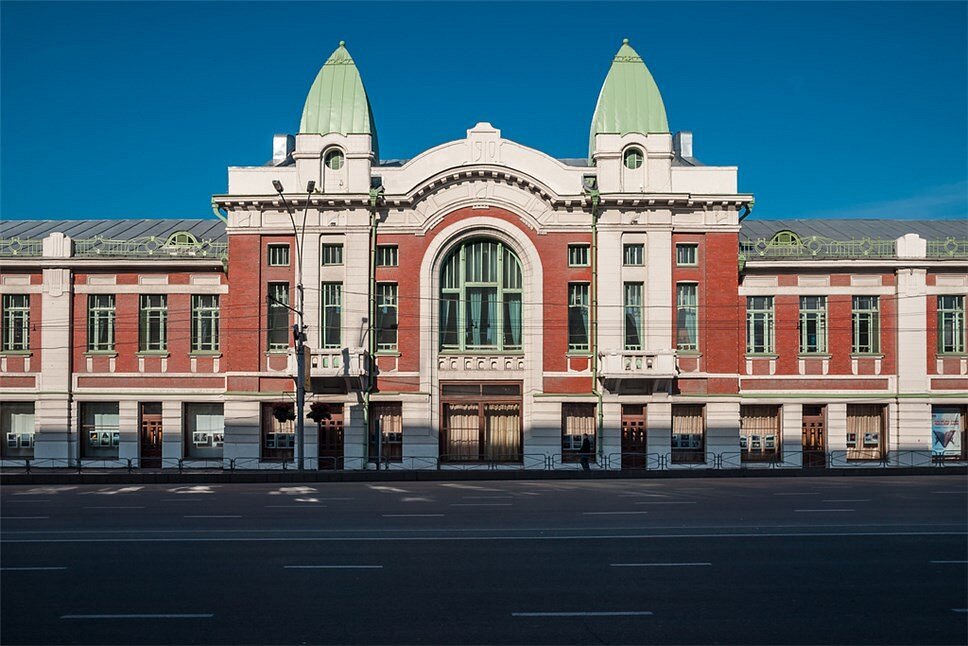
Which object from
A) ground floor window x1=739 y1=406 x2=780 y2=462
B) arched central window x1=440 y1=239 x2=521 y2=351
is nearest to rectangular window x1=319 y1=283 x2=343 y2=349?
arched central window x1=440 y1=239 x2=521 y2=351

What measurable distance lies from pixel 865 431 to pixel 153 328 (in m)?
32.6

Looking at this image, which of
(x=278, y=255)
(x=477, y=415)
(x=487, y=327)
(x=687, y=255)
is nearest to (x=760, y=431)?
(x=687, y=255)

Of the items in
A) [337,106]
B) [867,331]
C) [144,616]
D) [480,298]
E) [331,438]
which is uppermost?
[337,106]

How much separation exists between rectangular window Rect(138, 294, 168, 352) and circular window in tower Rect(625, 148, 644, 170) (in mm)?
21885

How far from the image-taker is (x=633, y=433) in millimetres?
42250

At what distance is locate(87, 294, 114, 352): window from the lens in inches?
1725

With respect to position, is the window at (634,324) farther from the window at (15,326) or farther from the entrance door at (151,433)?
the window at (15,326)

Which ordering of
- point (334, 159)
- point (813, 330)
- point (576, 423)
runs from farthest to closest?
1. point (813, 330)
2. point (334, 159)
3. point (576, 423)

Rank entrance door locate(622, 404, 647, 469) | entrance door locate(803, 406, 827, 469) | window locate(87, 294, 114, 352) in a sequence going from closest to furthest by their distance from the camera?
entrance door locate(622, 404, 647, 469) → entrance door locate(803, 406, 827, 469) → window locate(87, 294, 114, 352)

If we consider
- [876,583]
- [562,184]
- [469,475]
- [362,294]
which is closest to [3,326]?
[362,294]

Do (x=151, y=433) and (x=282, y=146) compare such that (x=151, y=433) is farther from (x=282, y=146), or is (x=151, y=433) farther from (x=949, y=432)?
(x=949, y=432)

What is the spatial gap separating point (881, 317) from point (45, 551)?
37.3m

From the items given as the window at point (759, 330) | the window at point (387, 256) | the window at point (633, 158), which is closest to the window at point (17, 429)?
the window at point (387, 256)

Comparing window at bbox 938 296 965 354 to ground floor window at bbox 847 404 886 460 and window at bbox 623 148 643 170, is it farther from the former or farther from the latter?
window at bbox 623 148 643 170
